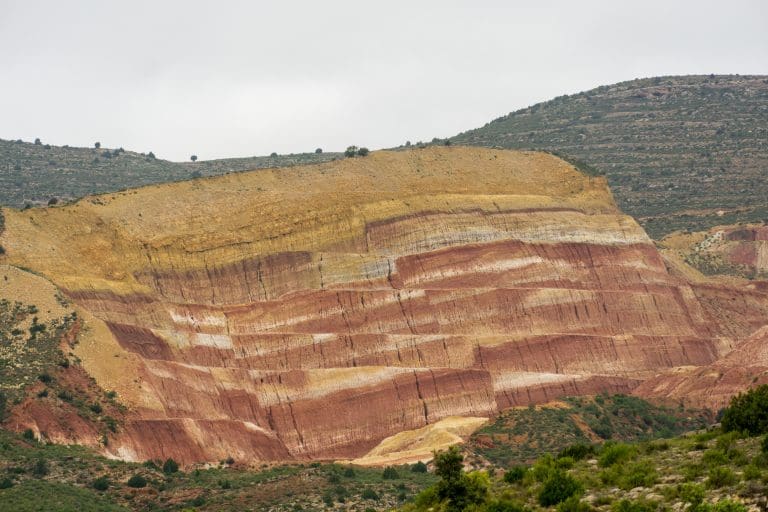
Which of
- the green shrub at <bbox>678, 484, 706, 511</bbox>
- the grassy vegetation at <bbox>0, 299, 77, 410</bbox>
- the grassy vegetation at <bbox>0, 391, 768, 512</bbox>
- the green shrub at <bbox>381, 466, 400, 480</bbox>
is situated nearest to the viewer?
the green shrub at <bbox>678, 484, 706, 511</bbox>

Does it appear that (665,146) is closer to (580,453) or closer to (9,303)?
(9,303)

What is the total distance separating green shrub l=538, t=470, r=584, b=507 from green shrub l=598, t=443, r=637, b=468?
6.03ft

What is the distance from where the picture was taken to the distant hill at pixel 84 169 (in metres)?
142

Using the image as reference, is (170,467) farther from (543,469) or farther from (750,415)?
(750,415)

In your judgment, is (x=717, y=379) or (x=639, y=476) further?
(x=717, y=379)

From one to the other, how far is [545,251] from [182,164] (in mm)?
73409

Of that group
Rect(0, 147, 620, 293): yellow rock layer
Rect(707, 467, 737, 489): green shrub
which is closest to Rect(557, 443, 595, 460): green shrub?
Rect(707, 467, 737, 489): green shrub

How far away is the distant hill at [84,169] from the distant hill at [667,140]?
24.3 m

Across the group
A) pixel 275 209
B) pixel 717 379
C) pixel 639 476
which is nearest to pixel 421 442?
pixel 717 379

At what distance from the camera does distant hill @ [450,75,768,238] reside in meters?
142

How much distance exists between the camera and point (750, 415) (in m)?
36.0

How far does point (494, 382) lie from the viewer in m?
93.8

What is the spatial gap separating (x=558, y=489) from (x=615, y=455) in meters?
2.86

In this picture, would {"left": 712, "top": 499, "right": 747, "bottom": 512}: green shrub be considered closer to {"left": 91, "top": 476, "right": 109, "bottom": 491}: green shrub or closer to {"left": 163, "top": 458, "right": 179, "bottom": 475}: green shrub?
{"left": 91, "top": 476, "right": 109, "bottom": 491}: green shrub
